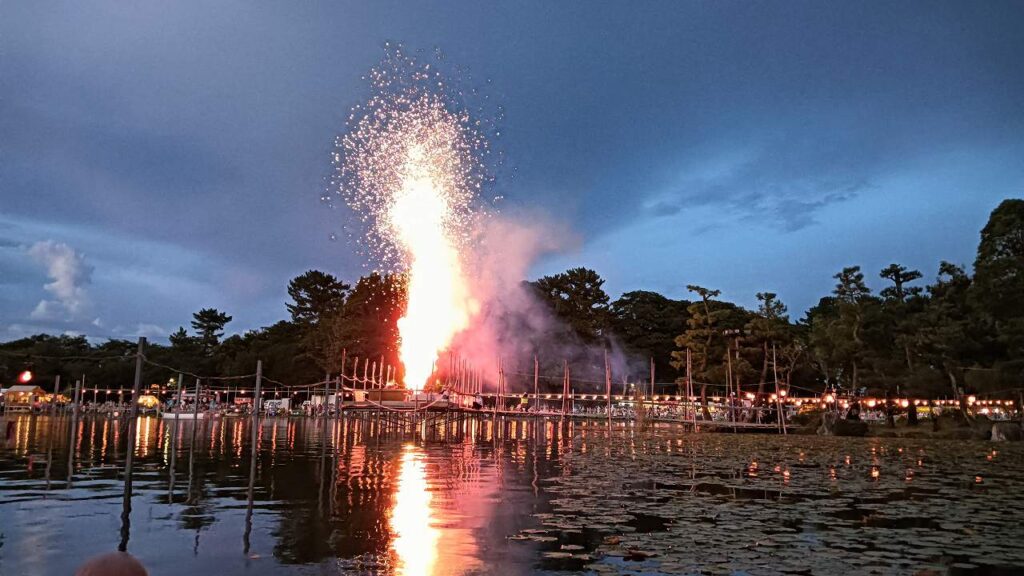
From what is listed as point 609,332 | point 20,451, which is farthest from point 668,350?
point 20,451

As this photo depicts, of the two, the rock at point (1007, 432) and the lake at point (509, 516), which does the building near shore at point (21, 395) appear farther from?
the rock at point (1007, 432)

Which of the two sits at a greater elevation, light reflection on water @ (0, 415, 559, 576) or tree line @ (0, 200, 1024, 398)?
tree line @ (0, 200, 1024, 398)

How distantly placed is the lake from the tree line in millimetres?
7137

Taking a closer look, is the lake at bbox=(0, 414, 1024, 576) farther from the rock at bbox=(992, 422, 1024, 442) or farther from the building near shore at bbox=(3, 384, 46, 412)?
the building near shore at bbox=(3, 384, 46, 412)

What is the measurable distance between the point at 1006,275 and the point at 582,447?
95.4 feet

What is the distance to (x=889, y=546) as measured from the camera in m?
8.48

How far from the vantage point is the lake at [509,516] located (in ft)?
25.2

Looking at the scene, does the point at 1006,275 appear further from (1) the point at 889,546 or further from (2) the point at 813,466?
(1) the point at 889,546

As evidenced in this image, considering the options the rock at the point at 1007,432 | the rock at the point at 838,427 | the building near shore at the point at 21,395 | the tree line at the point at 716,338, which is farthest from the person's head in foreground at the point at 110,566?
the building near shore at the point at 21,395

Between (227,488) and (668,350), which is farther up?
(668,350)

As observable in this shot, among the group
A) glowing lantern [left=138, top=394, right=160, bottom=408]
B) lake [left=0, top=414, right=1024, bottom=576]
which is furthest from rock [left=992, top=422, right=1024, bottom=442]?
glowing lantern [left=138, top=394, right=160, bottom=408]

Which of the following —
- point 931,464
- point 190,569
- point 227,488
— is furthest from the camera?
point 931,464

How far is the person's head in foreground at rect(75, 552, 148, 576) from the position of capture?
156 inches

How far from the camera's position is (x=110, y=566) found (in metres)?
4.02
